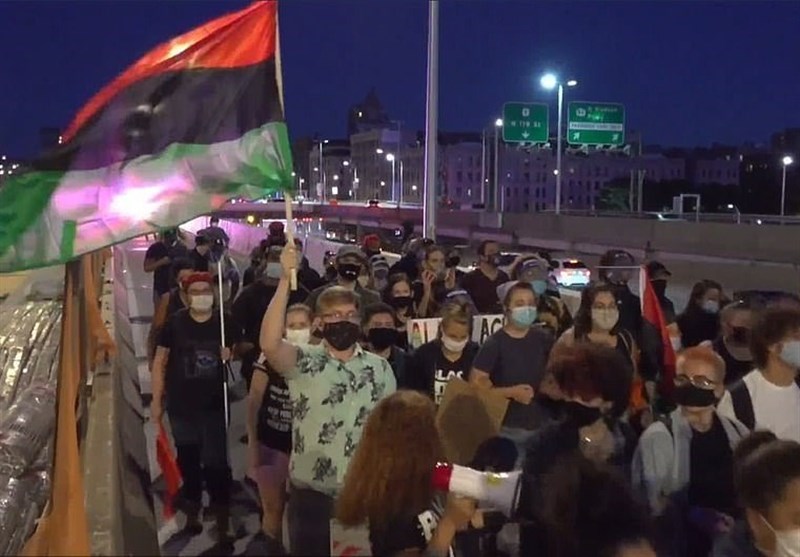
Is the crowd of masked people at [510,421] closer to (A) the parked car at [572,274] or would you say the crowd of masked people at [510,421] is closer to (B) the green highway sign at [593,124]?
(A) the parked car at [572,274]

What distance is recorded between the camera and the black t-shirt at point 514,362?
595 cm

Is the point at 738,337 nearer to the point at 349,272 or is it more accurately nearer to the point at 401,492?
the point at 349,272

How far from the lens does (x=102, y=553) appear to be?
3.41m

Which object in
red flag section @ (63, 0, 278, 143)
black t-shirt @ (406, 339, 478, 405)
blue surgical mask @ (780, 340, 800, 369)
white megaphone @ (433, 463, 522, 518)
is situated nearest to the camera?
white megaphone @ (433, 463, 522, 518)

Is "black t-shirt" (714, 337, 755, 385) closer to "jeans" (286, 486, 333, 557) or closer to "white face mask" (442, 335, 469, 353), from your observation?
"white face mask" (442, 335, 469, 353)

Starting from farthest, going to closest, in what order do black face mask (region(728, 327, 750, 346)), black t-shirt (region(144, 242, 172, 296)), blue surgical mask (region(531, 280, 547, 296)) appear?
black t-shirt (region(144, 242, 172, 296)) < blue surgical mask (region(531, 280, 547, 296)) < black face mask (region(728, 327, 750, 346))

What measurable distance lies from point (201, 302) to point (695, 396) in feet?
10.4

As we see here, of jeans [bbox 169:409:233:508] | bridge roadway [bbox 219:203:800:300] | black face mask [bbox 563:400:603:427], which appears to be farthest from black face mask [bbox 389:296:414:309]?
bridge roadway [bbox 219:203:800:300]

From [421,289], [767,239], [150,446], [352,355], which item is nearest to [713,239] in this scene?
[767,239]

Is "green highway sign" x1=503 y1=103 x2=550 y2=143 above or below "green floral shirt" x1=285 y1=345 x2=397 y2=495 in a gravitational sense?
above

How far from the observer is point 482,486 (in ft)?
11.7

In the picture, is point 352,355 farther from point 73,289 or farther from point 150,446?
point 150,446

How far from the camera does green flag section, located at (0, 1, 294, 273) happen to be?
156 inches

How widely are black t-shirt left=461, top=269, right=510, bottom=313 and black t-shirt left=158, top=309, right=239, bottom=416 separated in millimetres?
3590
